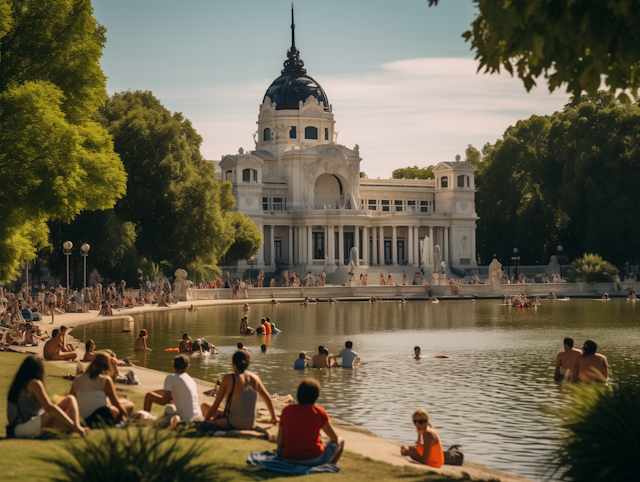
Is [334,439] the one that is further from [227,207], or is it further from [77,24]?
[227,207]

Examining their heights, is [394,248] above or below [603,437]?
above

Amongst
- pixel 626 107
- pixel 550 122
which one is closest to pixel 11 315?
pixel 626 107

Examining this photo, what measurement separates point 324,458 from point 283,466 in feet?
1.79

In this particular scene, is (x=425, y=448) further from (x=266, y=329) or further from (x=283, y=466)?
(x=266, y=329)

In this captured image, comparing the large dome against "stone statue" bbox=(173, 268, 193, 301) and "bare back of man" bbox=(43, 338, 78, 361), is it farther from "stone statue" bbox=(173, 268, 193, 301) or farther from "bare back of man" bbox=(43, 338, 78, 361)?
"bare back of man" bbox=(43, 338, 78, 361)

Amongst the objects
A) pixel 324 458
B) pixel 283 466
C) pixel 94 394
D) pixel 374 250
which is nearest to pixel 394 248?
pixel 374 250

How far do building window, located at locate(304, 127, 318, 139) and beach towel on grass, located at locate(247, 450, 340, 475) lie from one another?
9050 centimetres

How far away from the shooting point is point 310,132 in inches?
3907

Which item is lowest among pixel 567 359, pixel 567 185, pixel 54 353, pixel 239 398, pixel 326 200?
pixel 54 353

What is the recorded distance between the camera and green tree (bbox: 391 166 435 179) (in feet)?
402

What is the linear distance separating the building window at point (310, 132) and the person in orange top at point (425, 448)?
88.1 meters

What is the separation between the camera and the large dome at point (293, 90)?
10044cm

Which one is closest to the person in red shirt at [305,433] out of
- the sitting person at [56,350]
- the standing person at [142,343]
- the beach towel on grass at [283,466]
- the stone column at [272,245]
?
the beach towel on grass at [283,466]

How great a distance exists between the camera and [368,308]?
51.2 metres
